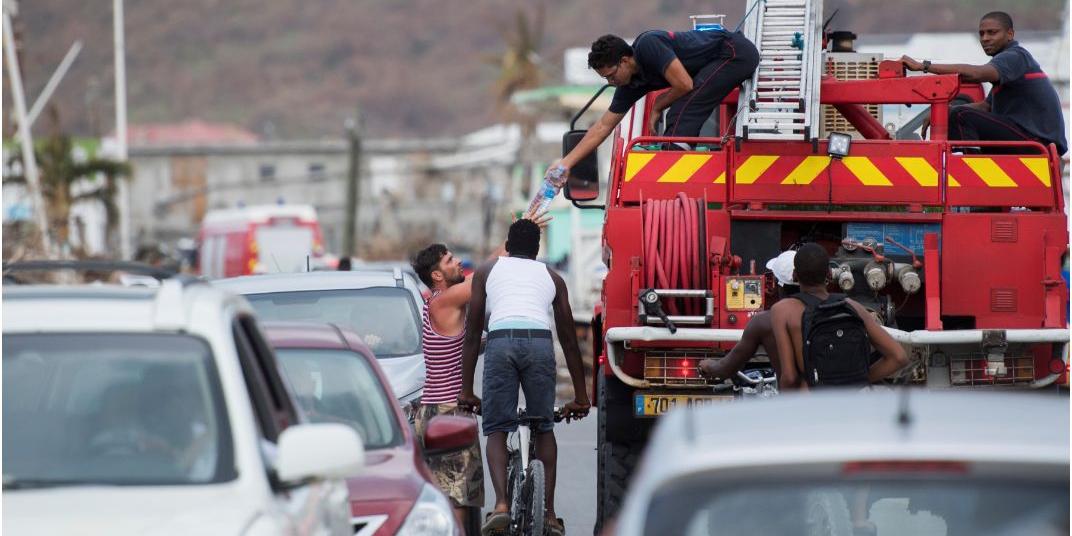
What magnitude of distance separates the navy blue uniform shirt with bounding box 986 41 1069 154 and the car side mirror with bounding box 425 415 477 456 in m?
4.63

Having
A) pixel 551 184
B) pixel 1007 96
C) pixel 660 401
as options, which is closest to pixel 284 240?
pixel 551 184

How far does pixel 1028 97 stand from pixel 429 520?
5.64 m

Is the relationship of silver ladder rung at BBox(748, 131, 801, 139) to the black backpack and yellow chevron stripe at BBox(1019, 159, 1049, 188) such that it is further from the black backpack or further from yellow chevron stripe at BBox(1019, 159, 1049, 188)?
the black backpack

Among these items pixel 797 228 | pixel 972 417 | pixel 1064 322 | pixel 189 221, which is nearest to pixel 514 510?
pixel 797 228

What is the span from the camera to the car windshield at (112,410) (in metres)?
5.19

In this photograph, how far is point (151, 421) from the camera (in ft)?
17.5

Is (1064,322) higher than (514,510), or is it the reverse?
(1064,322)

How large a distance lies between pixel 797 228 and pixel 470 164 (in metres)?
69.3

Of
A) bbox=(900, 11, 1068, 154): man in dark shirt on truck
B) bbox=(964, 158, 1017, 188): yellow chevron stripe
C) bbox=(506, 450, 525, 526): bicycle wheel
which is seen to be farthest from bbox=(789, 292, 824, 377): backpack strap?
bbox=(900, 11, 1068, 154): man in dark shirt on truck

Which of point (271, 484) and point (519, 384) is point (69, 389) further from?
point (519, 384)

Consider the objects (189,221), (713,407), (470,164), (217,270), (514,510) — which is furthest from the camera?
(189,221)

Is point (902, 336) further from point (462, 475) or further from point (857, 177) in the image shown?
point (462, 475)

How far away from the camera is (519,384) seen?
9.30 metres

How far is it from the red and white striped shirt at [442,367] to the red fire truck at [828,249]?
0.75m
